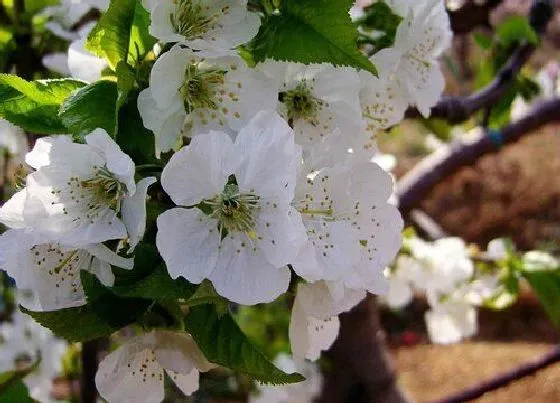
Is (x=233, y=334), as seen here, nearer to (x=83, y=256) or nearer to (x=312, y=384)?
(x=83, y=256)

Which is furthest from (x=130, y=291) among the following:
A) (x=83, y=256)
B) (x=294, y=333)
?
(x=294, y=333)

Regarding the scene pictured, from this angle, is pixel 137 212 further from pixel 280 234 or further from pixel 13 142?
pixel 13 142

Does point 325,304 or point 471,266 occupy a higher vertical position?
point 325,304

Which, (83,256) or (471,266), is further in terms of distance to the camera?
(471,266)

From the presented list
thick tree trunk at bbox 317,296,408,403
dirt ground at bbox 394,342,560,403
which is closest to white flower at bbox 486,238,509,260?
thick tree trunk at bbox 317,296,408,403

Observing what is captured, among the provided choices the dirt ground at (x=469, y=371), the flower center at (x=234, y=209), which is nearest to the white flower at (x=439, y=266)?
the flower center at (x=234, y=209)

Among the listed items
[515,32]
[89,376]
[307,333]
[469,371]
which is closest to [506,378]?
[515,32]
